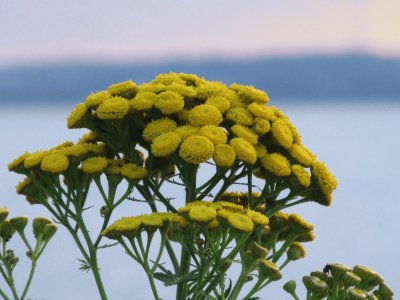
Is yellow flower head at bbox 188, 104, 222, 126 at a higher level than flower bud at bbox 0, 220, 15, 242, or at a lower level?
higher

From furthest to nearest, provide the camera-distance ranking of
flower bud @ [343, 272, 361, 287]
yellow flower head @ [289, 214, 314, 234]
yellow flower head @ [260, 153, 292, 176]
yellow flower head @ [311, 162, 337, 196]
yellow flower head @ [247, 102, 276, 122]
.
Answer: yellow flower head @ [289, 214, 314, 234] → yellow flower head @ [311, 162, 337, 196] → yellow flower head @ [247, 102, 276, 122] → yellow flower head @ [260, 153, 292, 176] → flower bud @ [343, 272, 361, 287]

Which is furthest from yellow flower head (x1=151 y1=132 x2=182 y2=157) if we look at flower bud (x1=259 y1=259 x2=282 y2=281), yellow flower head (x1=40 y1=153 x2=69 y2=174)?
flower bud (x1=259 y1=259 x2=282 y2=281)

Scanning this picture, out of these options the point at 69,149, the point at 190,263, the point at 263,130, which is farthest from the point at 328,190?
the point at 69,149

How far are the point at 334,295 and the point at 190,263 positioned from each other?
1.04m

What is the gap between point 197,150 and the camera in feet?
21.3

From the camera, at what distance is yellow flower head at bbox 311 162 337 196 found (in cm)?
704

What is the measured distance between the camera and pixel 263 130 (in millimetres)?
6848

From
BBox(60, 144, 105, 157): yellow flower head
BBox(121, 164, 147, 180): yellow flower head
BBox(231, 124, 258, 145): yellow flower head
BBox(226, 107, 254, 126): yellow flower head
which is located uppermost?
BBox(226, 107, 254, 126): yellow flower head

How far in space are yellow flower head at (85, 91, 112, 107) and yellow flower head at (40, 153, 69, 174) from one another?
426 mm

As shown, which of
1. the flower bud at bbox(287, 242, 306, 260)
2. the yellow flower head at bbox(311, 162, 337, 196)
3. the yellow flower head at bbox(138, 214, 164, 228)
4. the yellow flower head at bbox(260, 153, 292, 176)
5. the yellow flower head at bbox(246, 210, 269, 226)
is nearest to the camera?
the yellow flower head at bbox(246, 210, 269, 226)

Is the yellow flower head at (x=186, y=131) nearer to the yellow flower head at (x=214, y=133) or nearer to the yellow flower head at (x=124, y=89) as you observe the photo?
the yellow flower head at (x=214, y=133)

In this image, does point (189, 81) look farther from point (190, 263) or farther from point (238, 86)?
point (190, 263)

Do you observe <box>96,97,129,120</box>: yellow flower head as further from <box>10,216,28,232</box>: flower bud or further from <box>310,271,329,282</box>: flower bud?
<box>310,271,329,282</box>: flower bud

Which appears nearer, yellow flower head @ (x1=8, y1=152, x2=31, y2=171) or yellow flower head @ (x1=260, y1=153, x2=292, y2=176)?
yellow flower head @ (x1=260, y1=153, x2=292, y2=176)
